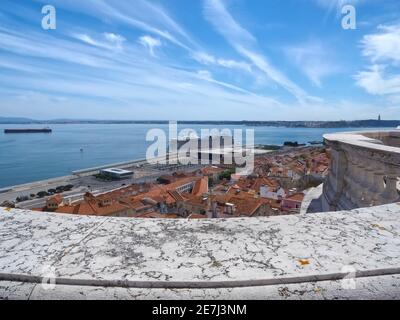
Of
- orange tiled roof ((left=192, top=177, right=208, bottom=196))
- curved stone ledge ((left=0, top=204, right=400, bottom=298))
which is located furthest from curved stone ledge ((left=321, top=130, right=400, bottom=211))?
orange tiled roof ((left=192, top=177, right=208, bottom=196))

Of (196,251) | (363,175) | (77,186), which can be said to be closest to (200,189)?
(77,186)

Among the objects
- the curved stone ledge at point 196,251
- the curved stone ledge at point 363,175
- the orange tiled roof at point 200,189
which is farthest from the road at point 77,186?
the curved stone ledge at point 196,251

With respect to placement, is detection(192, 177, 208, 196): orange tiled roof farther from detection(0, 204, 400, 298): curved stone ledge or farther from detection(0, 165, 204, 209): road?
detection(0, 204, 400, 298): curved stone ledge

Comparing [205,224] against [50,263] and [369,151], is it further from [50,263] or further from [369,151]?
[369,151]

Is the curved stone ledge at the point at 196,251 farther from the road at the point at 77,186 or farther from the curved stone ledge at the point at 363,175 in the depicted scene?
the road at the point at 77,186

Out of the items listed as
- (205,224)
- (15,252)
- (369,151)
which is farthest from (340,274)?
(369,151)

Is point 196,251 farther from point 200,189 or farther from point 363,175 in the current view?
point 200,189

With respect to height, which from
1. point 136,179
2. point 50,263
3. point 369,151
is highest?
point 369,151

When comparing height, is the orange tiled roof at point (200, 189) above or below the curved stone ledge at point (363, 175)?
below

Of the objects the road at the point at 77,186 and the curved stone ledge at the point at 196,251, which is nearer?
the curved stone ledge at the point at 196,251
